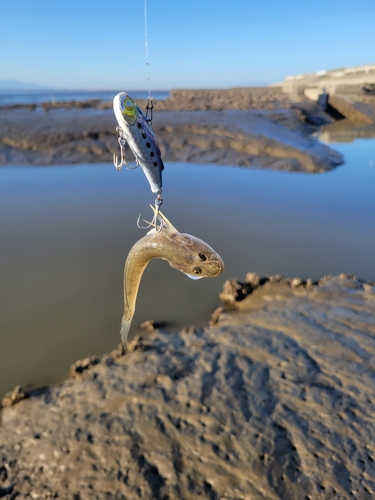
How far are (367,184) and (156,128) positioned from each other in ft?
34.7

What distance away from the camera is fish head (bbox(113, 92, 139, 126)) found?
7.57ft

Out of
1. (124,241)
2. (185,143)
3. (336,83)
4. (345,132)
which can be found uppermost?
(336,83)

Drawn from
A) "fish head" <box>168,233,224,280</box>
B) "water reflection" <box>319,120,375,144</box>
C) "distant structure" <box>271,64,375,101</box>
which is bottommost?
"fish head" <box>168,233,224,280</box>

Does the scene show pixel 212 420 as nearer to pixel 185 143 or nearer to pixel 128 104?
pixel 128 104

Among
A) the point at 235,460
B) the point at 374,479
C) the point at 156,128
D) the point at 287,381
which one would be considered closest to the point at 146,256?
the point at 235,460

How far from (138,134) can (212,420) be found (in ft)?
9.64

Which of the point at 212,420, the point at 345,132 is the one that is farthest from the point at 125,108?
the point at 345,132

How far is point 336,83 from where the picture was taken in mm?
36750

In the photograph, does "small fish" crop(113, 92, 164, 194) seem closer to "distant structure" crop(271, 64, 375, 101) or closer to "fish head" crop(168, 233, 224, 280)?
"fish head" crop(168, 233, 224, 280)

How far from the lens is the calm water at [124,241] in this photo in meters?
5.54

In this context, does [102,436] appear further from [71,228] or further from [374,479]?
[71,228]

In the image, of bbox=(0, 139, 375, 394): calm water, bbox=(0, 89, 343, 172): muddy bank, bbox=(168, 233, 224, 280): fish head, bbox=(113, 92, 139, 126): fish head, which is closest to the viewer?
bbox=(113, 92, 139, 126): fish head

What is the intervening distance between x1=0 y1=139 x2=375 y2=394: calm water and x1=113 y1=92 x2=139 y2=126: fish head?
12.4 ft

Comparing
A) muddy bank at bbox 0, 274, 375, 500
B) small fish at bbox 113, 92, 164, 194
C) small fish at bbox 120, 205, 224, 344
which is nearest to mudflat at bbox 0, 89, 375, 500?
muddy bank at bbox 0, 274, 375, 500
